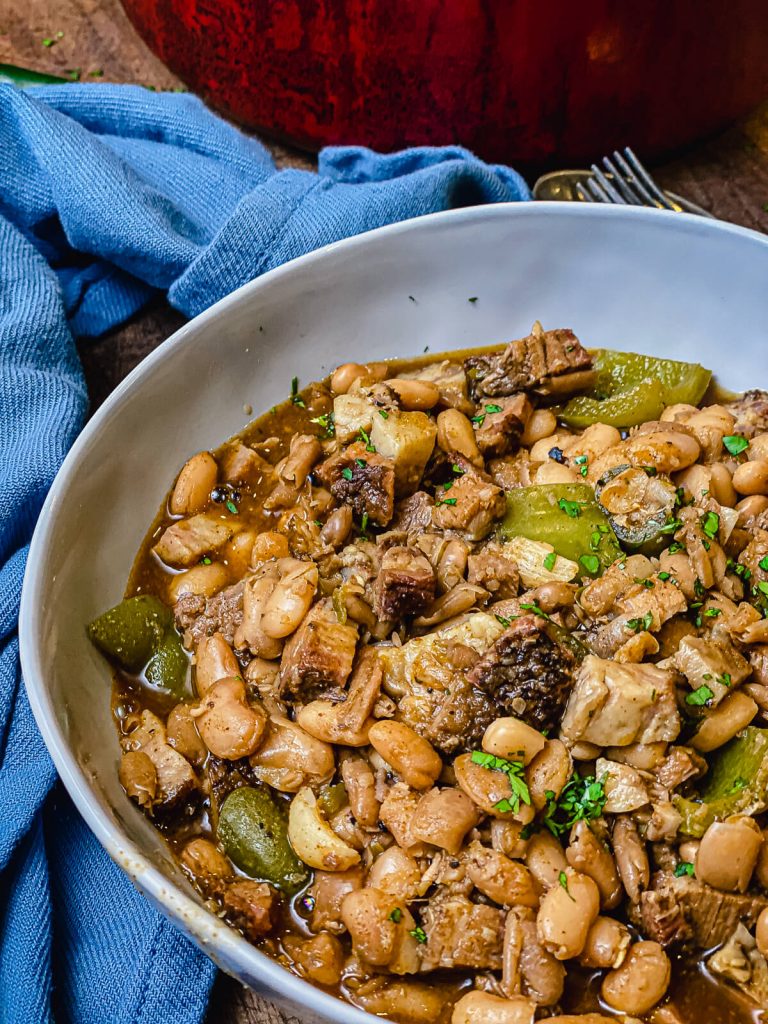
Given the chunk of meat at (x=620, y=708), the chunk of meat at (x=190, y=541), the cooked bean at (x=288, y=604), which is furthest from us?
the chunk of meat at (x=190, y=541)

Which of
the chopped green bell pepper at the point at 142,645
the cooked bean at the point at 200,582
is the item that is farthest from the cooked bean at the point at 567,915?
the cooked bean at the point at 200,582

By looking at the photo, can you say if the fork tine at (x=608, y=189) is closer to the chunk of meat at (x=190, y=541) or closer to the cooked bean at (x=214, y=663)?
the chunk of meat at (x=190, y=541)

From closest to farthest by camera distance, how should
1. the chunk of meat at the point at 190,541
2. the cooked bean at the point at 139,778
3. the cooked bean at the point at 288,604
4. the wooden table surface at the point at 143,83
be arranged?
the cooked bean at the point at 139,778 → the cooked bean at the point at 288,604 → the chunk of meat at the point at 190,541 → the wooden table surface at the point at 143,83

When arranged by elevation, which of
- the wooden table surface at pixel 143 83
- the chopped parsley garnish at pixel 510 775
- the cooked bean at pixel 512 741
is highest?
the wooden table surface at pixel 143 83

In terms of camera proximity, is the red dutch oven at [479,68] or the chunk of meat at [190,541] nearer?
the chunk of meat at [190,541]

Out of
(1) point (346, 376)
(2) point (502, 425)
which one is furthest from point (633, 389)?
(1) point (346, 376)

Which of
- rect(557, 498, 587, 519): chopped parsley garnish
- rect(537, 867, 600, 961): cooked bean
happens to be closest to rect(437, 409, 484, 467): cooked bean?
rect(557, 498, 587, 519): chopped parsley garnish

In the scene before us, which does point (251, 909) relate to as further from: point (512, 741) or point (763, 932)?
point (763, 932)
